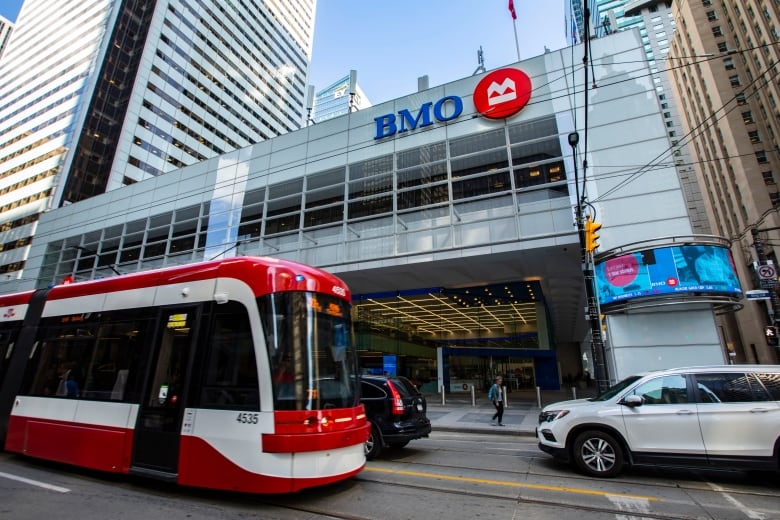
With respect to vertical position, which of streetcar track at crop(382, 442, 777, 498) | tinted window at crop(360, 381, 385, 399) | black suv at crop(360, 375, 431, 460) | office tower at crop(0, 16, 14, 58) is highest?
office tower at crop(0, 16, 14, 58)

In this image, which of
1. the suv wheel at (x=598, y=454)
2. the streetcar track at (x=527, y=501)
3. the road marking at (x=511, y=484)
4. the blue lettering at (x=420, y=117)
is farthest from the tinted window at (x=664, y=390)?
the blue lettering at (x=420, y=117)

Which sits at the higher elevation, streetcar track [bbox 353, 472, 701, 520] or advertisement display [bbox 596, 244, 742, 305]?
advertisement display [bbox 596, 244, 742, 305]

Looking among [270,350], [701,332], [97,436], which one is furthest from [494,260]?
[97,436]

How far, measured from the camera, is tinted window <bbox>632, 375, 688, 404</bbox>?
20.1 ft

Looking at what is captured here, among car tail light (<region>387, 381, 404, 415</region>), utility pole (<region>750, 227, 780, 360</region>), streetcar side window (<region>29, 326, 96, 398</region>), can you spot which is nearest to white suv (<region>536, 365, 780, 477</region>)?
car tail light (<region>387, 381, 404, 415</region>)

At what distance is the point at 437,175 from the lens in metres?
18.0

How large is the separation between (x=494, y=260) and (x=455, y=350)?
48.9 feet

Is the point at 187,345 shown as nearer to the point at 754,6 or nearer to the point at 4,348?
the point at 4,348

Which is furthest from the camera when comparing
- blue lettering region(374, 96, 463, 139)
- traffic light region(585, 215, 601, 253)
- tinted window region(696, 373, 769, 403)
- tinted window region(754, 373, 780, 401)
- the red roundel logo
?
blue lettering region(374, 96, 463, 139)

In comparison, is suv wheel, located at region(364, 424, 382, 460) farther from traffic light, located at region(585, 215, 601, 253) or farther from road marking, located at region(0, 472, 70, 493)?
traffic light, located at region(585, 215, 601, 253)

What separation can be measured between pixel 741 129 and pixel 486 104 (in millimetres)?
61450

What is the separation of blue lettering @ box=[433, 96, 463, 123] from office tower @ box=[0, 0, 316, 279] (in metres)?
39.4

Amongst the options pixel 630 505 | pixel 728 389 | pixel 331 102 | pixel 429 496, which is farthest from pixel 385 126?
pixel 331 102

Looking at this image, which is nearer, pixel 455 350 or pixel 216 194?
pixel 216 194
